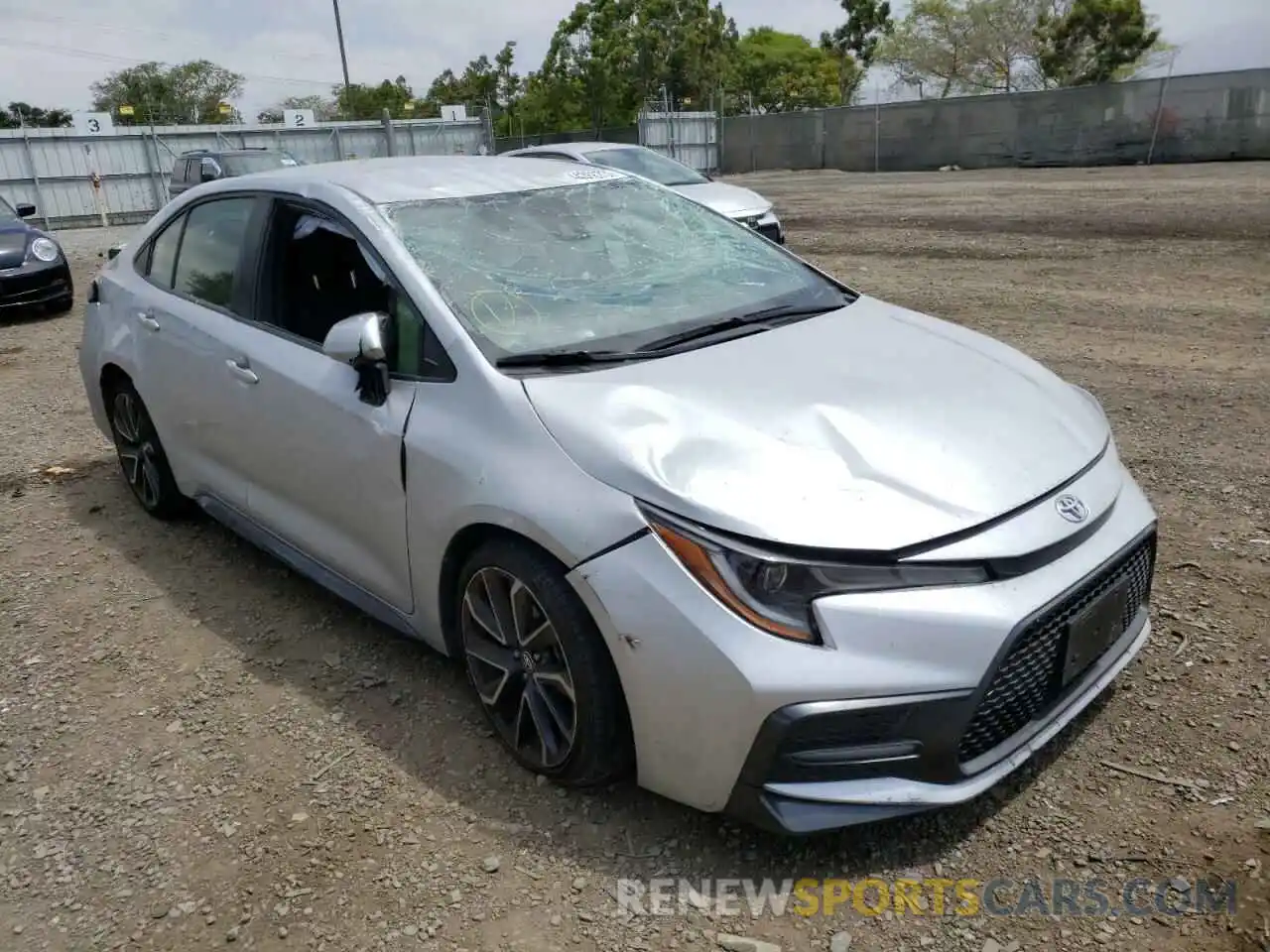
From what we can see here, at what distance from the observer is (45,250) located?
10.5 meters

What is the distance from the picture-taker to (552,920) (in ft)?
7.63

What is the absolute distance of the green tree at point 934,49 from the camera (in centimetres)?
6638

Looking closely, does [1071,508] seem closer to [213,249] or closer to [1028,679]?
[1028,679]

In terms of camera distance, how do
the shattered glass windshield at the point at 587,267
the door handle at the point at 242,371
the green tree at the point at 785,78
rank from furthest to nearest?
the green tree at the point at 785,78 < the door handle at the point at 242,371 < the shattered glass windshield at the point at 587,267

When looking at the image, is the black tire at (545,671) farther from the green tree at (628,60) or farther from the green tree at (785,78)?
the green tree at (785,78)

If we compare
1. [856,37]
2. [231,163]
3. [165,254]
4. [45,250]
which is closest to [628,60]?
[856,37]

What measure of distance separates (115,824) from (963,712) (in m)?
2.26

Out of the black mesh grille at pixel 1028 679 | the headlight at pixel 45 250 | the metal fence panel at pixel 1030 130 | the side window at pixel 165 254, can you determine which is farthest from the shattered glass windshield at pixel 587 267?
the metal fence panel at pixel 1030 130

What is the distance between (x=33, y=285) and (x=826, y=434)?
10.2 metres

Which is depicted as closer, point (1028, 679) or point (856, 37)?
point (1028, 679)

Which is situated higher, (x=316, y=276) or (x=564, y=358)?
(x=316, y=276)

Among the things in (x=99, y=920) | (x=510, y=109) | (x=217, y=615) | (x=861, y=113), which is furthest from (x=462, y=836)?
(x=510, y=109)

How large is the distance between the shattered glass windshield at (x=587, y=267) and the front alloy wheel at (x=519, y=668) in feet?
2.21

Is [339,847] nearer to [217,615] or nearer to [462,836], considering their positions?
[462,836]
